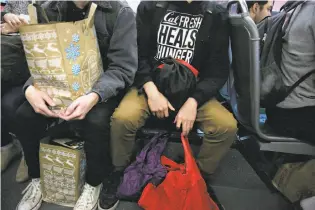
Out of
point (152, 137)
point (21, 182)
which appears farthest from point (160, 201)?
point (21, 182)

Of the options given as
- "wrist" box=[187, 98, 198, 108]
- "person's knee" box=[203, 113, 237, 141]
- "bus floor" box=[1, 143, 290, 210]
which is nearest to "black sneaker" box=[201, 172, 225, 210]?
"bus floor" box=[1, 143, 290, 210]

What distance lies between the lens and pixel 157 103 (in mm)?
1304

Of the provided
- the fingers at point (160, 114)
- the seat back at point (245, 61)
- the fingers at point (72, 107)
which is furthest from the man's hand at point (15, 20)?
the seat back at point (245, 61)

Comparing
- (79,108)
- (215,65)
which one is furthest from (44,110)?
(215,65)

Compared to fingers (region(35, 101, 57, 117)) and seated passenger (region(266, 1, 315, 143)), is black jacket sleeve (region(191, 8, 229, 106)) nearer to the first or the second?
seated passenger (region(266, 1, 315, 143))

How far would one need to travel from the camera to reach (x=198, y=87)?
1367 millimetres

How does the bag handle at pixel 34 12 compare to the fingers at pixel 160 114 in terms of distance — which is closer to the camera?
the bag handle at pixel 34 12

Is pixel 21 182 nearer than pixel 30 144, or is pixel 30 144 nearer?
pixel 30 144

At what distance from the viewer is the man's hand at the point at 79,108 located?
115 cm

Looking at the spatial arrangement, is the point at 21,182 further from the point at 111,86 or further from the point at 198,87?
the point at 198,87

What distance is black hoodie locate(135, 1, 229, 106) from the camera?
1385 millimetres

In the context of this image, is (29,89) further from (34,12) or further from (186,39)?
(186,39)

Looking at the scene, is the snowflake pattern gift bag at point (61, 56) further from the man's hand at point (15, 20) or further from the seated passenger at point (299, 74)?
the seated passenger at point (299, 74)

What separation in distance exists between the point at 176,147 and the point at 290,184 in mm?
669
